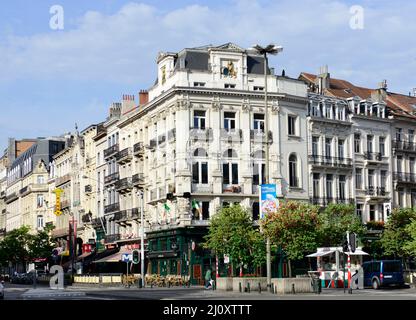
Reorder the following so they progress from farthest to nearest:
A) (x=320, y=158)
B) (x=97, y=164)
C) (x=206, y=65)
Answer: (x=97, y=164) < (x=320, y=158) < (x=206, y=65)

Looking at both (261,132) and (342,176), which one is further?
(342,176)

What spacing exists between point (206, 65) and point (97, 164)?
84.7ft

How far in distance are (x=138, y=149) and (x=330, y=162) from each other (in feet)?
55.9

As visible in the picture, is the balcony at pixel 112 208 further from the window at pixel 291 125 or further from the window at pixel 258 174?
the window at pixel 291 125

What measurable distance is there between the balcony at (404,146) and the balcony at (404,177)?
2.31 meters

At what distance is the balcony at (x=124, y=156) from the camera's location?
72581 millimetres

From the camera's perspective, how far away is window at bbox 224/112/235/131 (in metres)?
63.6

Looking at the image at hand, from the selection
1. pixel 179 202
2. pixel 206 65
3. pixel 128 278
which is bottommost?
pixel 128 278

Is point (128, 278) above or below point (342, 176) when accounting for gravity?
below

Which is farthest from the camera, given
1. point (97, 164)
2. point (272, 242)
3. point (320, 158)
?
point (97, 164)

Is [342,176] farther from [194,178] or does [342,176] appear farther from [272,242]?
[272,242]

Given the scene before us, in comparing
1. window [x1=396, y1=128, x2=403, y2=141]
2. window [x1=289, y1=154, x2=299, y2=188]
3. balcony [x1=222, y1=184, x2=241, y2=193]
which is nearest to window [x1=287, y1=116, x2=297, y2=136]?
window [x1=289, y1=154, x2=299, y2=188]
